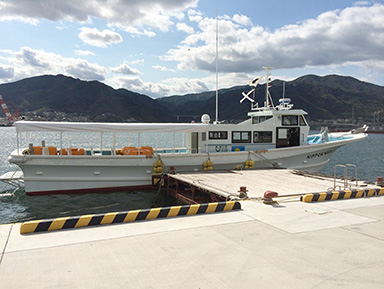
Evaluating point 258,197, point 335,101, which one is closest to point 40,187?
point 258,197

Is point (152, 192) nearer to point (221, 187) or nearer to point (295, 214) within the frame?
point (221, 187)

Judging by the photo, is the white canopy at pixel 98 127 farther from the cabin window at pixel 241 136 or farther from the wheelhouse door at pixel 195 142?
the cabin window at pixel 241 136

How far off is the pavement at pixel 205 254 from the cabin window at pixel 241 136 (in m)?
9.61

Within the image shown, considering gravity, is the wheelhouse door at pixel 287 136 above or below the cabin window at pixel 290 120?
below

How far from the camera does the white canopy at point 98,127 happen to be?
13.6 metres

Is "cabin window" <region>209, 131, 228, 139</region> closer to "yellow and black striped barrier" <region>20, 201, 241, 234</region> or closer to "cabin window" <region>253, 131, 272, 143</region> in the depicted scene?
"cabin window" <region>253, 131, 272, 143</region>

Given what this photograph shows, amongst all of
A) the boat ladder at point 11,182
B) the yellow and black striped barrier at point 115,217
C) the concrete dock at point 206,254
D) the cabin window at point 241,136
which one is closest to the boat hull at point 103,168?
the cabin window at point 241,136

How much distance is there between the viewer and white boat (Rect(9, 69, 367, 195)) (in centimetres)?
1381

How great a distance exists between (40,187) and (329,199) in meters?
12.1

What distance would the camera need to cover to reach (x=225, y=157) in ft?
52.0

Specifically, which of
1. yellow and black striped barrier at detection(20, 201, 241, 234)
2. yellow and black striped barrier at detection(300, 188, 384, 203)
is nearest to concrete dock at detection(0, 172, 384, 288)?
yellow and black striped barrier at detection(20, 201, 241, 234)

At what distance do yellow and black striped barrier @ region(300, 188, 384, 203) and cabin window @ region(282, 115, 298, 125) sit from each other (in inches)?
316

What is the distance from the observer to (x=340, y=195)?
30.8ft

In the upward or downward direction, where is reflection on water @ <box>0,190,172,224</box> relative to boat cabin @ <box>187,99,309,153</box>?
downward
